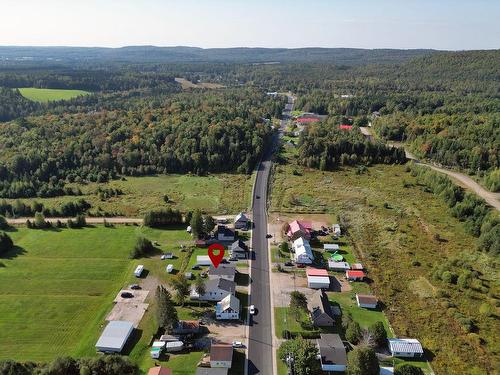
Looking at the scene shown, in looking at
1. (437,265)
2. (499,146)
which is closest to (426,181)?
(499,146)

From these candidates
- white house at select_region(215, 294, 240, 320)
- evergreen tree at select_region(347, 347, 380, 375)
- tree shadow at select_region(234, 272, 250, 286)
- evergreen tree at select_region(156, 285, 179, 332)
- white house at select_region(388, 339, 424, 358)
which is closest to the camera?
evergreen tree at select_region(347, 347, 380, 375)

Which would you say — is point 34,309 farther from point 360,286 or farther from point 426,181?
point 426,181

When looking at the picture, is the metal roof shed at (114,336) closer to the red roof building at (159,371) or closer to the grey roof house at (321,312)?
the red roof building at (159,371)

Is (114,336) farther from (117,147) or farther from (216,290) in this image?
(117,147)

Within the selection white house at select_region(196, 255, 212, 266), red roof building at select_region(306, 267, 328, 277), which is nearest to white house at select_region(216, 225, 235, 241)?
white house at select_region(196, 255, 212, 266)

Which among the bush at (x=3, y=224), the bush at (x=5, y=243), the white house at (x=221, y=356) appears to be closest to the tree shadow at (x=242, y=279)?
the white house at (x=221, y=356)

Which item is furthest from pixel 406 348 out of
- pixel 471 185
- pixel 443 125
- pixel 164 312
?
pixel 443 125

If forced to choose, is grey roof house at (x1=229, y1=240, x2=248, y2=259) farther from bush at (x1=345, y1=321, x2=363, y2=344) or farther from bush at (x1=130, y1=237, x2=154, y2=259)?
bush at (x1=345, y1=321, x2=363, y2=344)
